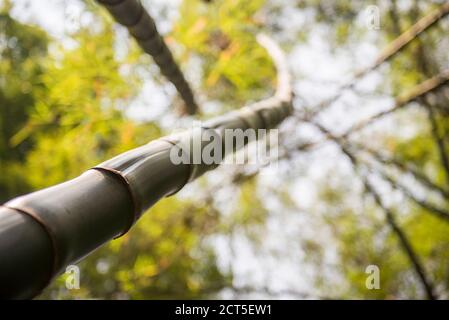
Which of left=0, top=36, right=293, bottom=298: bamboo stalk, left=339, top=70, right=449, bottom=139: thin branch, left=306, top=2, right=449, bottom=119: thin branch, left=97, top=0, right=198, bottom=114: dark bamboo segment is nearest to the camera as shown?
left=0, top=36, right=293, bottom=298: bamboo stalk

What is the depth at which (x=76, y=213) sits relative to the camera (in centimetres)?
108

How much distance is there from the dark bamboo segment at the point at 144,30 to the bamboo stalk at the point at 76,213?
0.87 meters

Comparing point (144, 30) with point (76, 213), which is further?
point (144, 30)

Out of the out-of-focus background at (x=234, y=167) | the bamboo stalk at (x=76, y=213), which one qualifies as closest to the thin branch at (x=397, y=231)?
the out-of-focus background at (x=234, y=167)

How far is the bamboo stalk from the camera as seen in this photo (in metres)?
0.91

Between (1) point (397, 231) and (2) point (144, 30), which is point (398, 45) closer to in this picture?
(1) point (397, 231)

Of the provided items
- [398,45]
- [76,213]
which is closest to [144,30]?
[76,213]

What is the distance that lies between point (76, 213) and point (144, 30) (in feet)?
5.33

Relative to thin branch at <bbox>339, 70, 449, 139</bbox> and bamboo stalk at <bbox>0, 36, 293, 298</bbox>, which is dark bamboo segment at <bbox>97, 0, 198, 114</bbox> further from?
thin branch at <bbox>339, 70, 449, 139</bbox>

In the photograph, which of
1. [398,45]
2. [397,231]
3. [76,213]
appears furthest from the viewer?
[398,45]

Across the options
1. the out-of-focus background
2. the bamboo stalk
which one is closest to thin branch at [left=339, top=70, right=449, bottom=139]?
the out-of-focus background

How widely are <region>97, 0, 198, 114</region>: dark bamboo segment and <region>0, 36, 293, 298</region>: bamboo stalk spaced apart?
0.87m

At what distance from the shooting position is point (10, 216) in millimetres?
946
